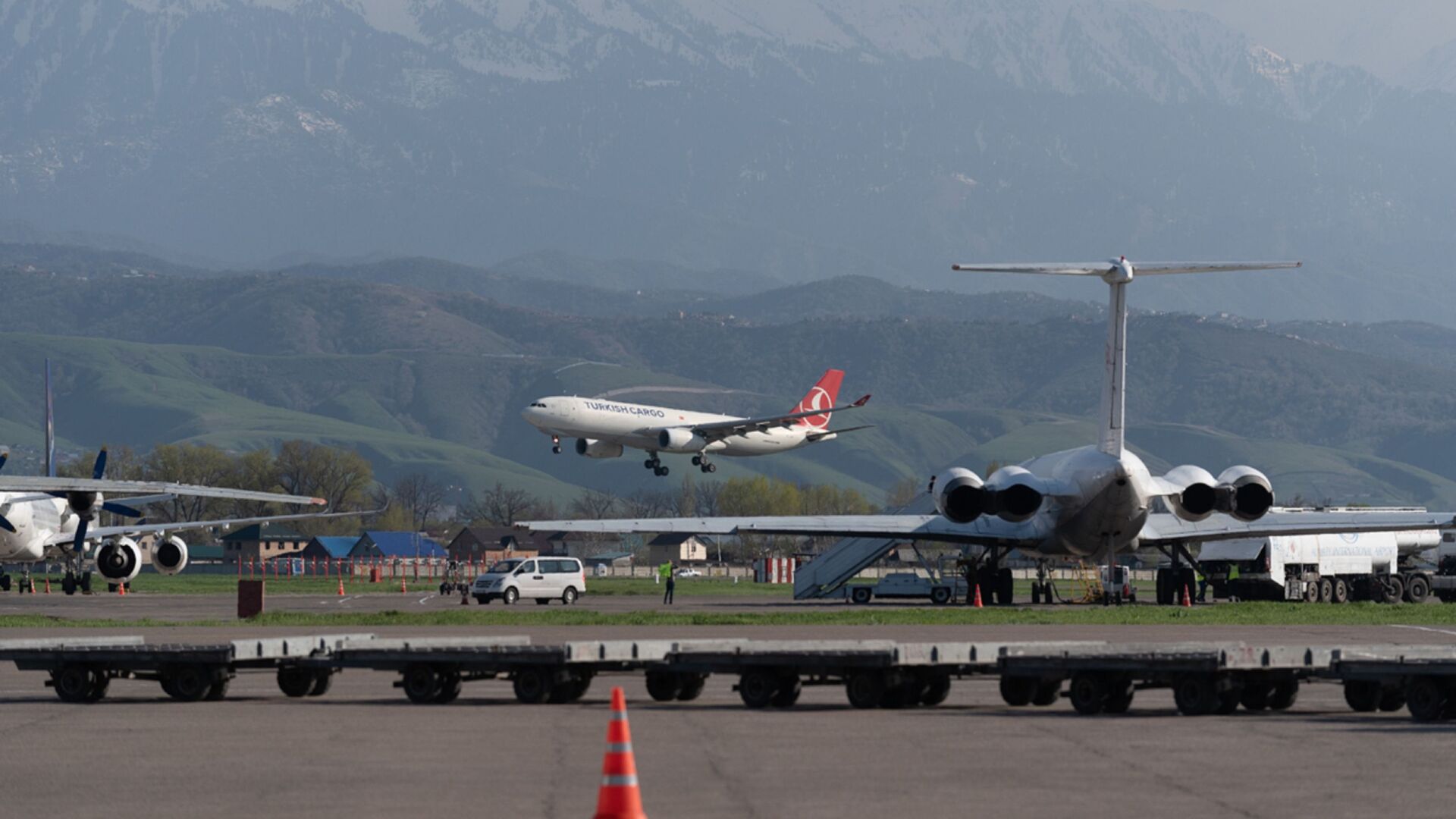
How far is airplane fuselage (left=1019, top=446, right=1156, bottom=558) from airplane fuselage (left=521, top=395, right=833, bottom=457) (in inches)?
1301

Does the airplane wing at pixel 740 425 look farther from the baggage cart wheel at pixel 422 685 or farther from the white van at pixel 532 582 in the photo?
the baggage cart wheel at pixel 422 685

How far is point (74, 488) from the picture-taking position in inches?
1796

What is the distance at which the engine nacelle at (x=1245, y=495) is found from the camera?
4538 centimetres

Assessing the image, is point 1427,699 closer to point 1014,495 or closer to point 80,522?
point 1014,495

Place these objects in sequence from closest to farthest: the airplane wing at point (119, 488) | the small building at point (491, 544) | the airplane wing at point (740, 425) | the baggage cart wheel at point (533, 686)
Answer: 1. the baggage cart wheel at point (533, 686)
2. the airplane wing at point (119, 488)
3. the airplane wing at point (740, 425)
4. the small building at point (491, 544)

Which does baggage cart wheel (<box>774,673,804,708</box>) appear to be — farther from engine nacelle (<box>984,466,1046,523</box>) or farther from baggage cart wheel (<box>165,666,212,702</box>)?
engine nacelle (<box>984,466,1046,523</box>)

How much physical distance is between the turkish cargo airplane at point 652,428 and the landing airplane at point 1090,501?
25487 millimetres

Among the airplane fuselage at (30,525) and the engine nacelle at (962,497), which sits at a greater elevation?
the engine nacelle at (962,497)

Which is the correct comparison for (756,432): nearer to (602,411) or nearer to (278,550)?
(602,411)

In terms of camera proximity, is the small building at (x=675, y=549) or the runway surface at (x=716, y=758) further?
the small building at (x=675, y=549)

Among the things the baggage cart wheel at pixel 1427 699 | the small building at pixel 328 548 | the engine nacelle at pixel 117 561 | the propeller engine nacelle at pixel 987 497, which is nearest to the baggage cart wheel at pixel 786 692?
the baggage cart wheel at pixel 1427 699

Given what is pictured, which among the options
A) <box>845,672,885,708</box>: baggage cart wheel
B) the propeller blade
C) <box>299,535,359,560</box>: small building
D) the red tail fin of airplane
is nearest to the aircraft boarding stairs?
the propeller blade

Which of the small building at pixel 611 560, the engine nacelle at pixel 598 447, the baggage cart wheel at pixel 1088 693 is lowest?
the small building at pixel 611 560

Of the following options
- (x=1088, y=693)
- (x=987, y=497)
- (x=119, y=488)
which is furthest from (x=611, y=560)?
(x=1088, y=693)
